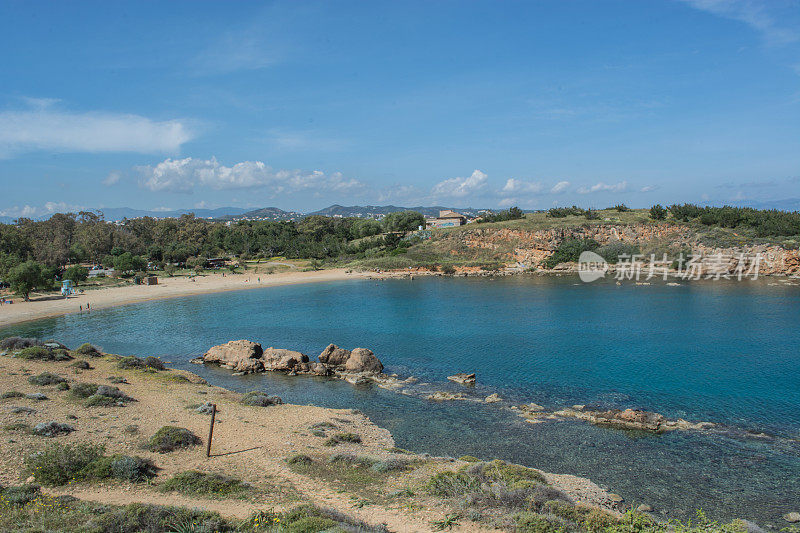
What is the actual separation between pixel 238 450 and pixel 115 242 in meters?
98.7

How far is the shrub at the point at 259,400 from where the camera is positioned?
2433 cm

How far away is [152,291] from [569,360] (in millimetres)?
60683

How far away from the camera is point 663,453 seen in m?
18.6

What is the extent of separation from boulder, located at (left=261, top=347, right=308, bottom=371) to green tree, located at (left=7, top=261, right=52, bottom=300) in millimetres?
45326

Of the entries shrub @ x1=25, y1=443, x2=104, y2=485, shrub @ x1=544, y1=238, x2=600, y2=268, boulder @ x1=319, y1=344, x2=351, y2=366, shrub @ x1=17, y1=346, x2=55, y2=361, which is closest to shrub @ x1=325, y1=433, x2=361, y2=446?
shrub @ x1=25, y1=443, x2=104, y2=485

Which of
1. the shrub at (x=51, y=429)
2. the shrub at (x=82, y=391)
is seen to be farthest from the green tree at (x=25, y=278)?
the shrub at (x=51, y=429)

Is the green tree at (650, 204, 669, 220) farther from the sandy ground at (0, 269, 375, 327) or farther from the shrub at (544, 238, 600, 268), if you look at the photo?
the sandy ground at (0, 269, 375, 327)

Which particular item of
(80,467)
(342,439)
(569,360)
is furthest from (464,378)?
(80,467)

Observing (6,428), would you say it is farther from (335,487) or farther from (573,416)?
(573,416)

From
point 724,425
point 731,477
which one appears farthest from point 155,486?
point 724,425

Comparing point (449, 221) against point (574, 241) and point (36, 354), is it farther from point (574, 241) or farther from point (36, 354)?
point (36, 354)

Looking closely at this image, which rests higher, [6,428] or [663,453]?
[6,428]

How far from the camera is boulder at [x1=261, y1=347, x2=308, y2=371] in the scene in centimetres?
3209

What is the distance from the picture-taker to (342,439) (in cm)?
1947
